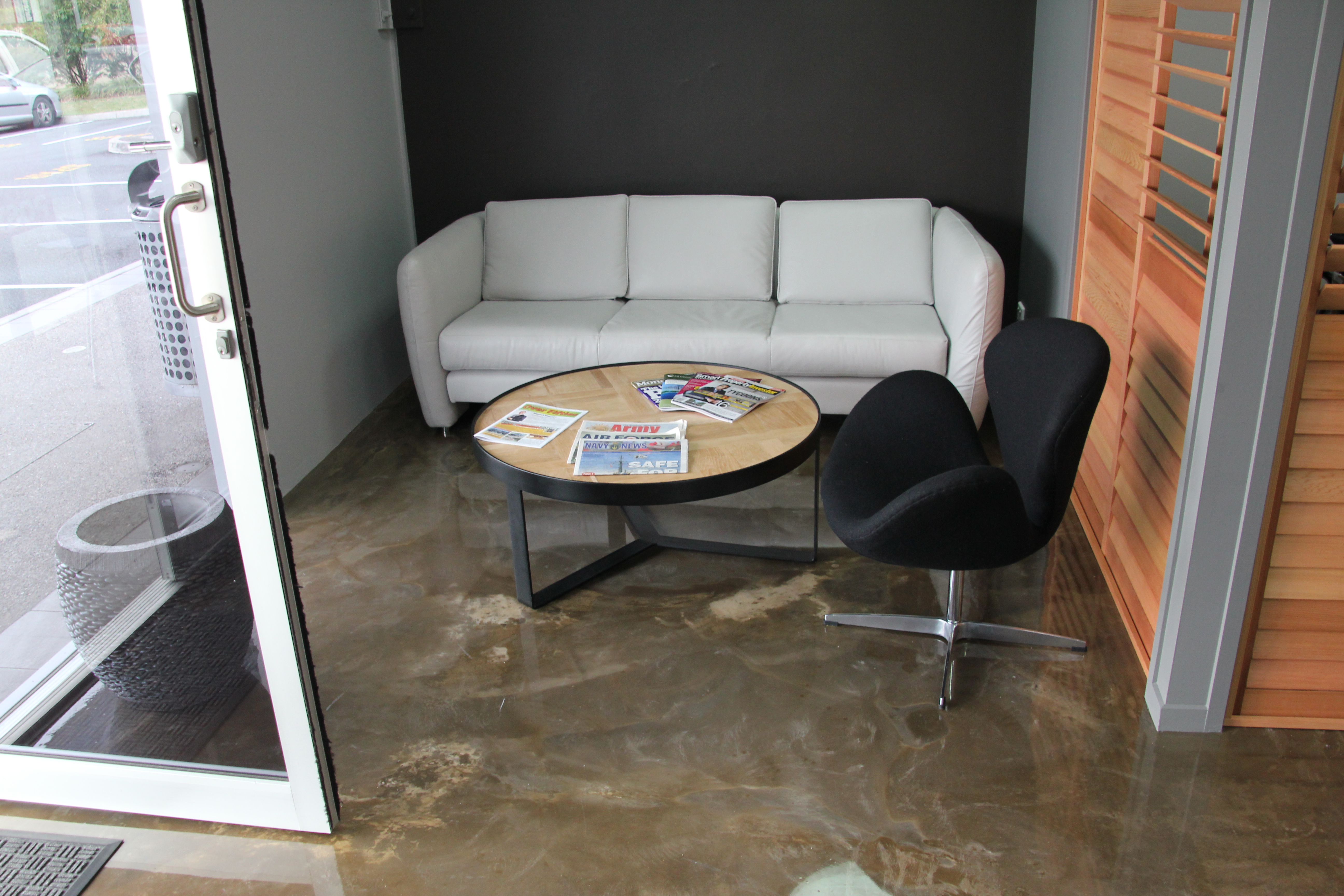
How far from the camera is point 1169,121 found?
2.48m

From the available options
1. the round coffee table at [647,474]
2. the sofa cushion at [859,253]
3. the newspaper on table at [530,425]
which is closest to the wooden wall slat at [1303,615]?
the round coffee table at [647,474]

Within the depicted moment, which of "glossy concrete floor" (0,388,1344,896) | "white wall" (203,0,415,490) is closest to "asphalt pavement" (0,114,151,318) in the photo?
"white wall" (203,0,415,490)

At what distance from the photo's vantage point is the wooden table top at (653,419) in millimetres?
2684

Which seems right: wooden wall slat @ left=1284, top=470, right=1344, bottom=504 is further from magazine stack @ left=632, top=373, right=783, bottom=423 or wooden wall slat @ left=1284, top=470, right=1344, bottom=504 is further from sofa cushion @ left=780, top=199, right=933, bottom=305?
sofa cushion @ left=780, top=199, right=933, bottom=305

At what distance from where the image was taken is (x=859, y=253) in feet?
13.9

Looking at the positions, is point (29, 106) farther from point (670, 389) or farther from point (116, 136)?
point (670, 389)

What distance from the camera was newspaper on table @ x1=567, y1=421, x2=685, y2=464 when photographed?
9.34ft

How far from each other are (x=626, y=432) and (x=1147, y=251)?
1427 mm

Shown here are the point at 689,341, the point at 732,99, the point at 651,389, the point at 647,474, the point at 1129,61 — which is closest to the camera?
the point at 647,474

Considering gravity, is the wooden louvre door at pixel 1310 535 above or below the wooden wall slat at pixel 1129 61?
below

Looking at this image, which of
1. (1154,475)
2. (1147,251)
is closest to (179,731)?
(1154,475)

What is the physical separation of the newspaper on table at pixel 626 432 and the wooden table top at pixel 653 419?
0.03 meters

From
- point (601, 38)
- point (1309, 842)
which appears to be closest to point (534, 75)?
point (601, 38)

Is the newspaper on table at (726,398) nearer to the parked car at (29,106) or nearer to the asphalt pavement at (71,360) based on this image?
the asphalt pavement at (71,360)
